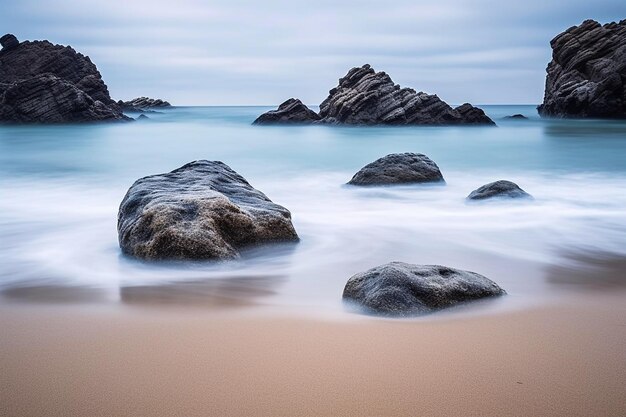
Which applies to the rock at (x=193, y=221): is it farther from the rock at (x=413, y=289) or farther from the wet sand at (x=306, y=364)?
the rock at (x=413, y=289)

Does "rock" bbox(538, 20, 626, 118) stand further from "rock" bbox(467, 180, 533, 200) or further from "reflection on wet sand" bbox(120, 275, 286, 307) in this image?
"reflection on wet sand" bbox(120, 275, 286, 307)

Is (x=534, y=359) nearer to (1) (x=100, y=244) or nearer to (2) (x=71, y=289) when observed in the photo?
(2) (x=71, y=289)

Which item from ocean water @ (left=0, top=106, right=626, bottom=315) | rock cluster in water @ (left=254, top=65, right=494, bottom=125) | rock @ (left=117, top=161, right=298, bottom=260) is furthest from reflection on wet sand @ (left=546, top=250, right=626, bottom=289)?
rock cluster in water @ (left=254, top=65, right=494, bottom=125)

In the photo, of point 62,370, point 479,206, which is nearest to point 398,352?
point 62,370

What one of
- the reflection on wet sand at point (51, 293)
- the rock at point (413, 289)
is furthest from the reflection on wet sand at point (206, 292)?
the rock at point (413, 289)

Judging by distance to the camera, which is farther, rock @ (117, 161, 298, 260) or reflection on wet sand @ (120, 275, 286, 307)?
rock @ (117, 161, 298, 260)

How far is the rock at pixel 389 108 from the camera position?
129 feet

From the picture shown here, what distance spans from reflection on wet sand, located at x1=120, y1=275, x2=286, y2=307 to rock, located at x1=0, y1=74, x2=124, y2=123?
42259 mm

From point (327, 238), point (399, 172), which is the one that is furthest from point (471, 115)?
point (327, 238)

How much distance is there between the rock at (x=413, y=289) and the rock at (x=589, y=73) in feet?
136

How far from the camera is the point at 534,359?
308 centimetres

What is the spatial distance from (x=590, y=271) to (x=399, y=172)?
19.7 feet

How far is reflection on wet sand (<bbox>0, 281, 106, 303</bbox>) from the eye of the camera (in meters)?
4.30

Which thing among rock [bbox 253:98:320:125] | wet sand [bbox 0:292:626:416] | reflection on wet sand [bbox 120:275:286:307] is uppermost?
rock [bbox 253:98:320:125]
